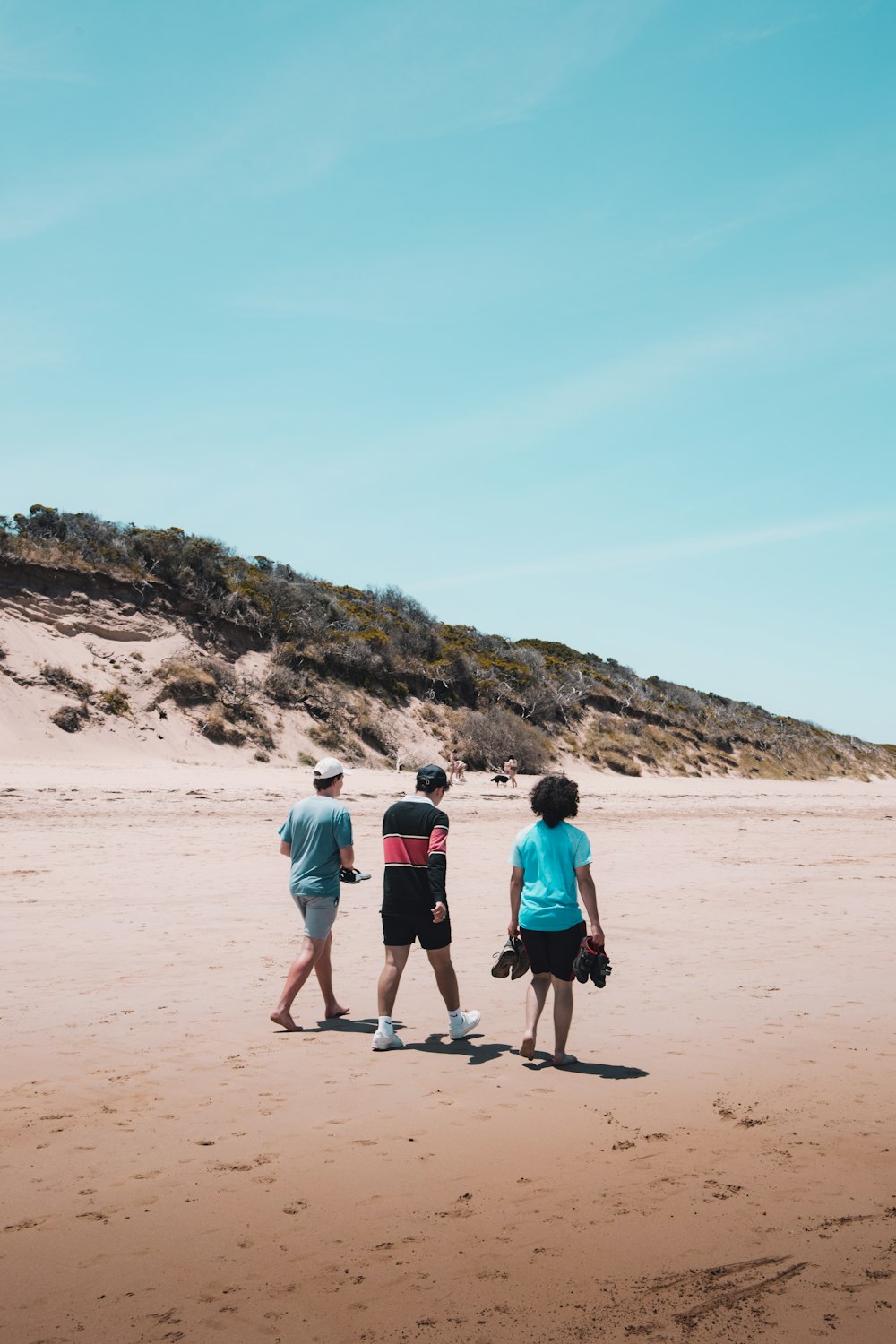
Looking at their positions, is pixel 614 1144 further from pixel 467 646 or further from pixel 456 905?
pixel 467 646

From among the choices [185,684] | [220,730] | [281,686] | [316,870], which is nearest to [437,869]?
[316,870]

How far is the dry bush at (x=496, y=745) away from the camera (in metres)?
32.6

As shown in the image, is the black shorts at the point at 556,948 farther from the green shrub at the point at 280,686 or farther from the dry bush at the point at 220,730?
the green shrub at the point at 280,686

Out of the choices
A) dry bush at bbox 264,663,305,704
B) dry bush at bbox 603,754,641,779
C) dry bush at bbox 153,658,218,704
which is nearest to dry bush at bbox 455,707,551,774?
dry bush at bbox 603,754,641,779

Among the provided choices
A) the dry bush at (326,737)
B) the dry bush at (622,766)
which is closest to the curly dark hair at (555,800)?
the dry bush at (326,737)

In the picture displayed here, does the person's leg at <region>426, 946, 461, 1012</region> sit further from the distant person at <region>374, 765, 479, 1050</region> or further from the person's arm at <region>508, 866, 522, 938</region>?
the person's arm at <region>508, 866, 522, 938</region>

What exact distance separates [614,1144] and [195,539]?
101ft

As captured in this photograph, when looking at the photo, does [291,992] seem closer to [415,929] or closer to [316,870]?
[316,870]

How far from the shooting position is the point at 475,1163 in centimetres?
430

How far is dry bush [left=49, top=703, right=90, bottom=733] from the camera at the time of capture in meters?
24.5

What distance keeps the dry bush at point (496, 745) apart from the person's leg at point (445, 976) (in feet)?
85.1

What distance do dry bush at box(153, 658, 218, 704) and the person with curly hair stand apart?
2300cm

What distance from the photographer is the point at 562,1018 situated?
5777 millimetres

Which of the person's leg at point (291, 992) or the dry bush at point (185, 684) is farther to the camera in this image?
the dry bush at point (185, 684)
